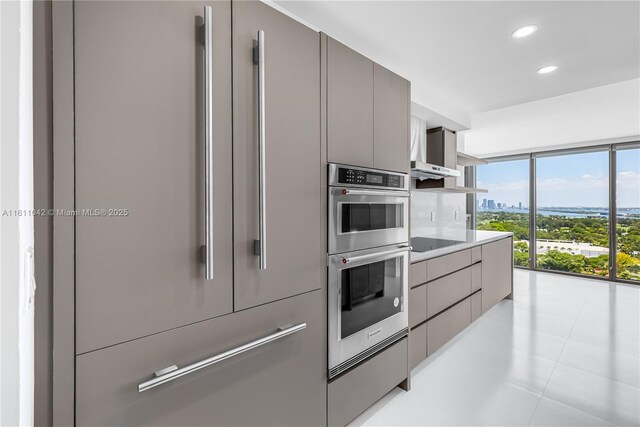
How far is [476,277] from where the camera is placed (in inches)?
121

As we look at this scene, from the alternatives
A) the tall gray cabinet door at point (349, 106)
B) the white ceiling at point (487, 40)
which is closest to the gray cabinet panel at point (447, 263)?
the tall gray cabinet door at point (349, 106)

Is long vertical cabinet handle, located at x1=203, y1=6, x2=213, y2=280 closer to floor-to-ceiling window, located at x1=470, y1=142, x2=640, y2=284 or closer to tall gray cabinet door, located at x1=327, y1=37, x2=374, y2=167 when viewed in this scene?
tall gray cabinet door, located at x1=327, y1=37, x2=374, y2=167

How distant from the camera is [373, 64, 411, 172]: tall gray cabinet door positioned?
178 cm

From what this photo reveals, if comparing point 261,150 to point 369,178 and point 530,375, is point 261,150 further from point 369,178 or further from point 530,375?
point 530,375

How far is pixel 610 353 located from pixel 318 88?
3334 millimetres

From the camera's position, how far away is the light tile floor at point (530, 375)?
1.81m

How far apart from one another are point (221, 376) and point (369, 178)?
118cm

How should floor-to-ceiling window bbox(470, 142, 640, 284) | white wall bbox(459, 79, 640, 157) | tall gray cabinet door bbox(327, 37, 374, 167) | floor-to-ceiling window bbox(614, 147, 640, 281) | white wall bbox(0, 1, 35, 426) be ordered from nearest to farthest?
white wall bbox(0, 1, 35, 426), tall gray cabinet door bbox(327, 37, 374, 167), white wall bbox(459, 79, 640, 157), floor-to-ceiling window bbox(614, 147, 640, 281), floor-to-ceiling window bbox(470, 142, 640, 284)

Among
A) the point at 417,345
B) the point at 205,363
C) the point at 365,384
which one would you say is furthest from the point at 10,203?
the point at 417,345

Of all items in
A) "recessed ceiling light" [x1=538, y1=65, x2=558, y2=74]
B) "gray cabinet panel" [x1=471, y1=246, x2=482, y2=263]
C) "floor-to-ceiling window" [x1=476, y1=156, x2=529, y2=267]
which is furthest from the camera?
"floor-to-ceiling window" [x1=476, y1=156, x2=529, y2=267]

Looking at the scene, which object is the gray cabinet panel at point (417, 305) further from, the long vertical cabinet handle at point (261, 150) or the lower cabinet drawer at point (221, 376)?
the long vertical cabinet handle at point (261, 150)

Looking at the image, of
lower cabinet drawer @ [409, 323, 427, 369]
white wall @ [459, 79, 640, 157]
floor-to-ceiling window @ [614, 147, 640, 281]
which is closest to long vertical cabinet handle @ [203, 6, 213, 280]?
lower cabinet drawer @ [409, 323, 427, 369]

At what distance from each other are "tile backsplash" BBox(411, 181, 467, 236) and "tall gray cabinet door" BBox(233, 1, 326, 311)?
2221 millimetres

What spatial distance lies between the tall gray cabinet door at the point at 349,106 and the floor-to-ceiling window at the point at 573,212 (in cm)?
571
